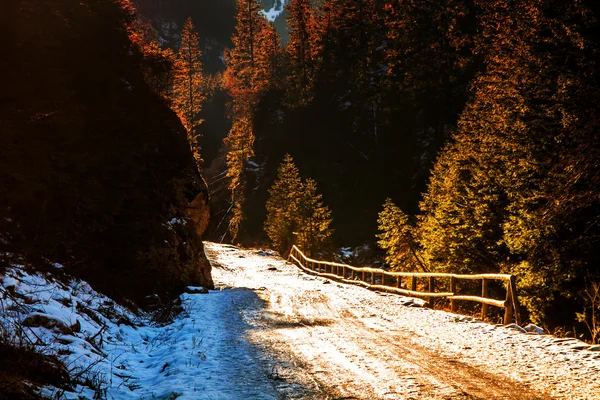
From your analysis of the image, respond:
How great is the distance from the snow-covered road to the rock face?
4.44 metres

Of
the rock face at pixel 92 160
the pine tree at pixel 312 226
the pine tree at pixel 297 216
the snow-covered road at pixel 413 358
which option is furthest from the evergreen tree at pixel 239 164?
the snow-covered road at pixel 413 358

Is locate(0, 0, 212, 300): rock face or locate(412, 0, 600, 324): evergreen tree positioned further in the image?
locate(412, 0, 600, 324): evergreen tree

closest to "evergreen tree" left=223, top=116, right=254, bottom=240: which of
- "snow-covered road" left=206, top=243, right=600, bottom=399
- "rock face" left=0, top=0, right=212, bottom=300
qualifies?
"rock face" left=0, top=0, right=212, bottom=300

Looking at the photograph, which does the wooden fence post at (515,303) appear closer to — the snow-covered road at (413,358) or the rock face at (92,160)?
the snow-covered road at (413,358)

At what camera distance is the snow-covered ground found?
530 cm

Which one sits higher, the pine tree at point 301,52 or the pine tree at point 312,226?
the pine tree at point 301,52

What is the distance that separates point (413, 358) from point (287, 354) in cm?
233

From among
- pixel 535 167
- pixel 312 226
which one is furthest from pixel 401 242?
pixel 535 167

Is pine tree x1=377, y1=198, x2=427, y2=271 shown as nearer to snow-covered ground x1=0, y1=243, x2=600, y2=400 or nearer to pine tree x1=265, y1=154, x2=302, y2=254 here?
pine tree x1=265, y1=154, x2=302, y2=254

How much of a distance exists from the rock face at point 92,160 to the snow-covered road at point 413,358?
4.44 m

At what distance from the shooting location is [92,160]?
751 centimetres

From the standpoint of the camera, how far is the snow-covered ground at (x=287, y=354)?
530 centimetres

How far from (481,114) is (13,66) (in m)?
22.1

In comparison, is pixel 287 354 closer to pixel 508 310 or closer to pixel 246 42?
pixel 508 310
